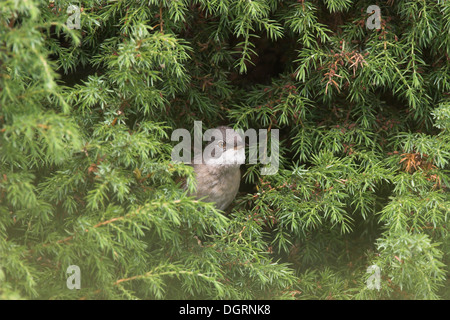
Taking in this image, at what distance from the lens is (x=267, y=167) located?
6.70 ft

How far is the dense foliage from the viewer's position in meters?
1.52

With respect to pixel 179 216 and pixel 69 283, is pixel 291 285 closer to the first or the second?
pixel 179 216

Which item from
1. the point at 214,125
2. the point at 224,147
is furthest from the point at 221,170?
the point at 214,125

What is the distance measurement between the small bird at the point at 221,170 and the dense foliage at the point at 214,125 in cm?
9

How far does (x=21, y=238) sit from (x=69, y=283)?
0.74ft

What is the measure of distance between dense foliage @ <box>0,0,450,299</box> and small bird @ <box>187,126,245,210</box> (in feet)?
0.29

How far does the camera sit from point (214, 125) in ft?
7.18

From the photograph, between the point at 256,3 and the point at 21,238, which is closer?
the point at 21,238

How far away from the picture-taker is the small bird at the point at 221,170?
210cm

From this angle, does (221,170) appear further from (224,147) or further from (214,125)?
(214,125)

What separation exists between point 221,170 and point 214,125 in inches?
8.1

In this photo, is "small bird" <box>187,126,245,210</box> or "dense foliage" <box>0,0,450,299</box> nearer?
"dense foliage" <box>0,0,450,299</box>
